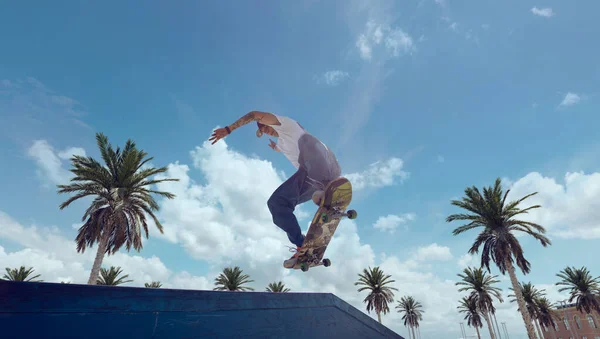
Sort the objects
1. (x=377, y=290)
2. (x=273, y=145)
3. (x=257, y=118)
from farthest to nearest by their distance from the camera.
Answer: (x=377, y=290)
(x=273, y=145)
(x=257, y=118)

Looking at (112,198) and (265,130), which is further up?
(112,198)

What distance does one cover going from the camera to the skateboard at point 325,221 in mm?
4496

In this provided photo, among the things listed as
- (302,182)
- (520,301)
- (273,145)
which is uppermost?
(520,301)

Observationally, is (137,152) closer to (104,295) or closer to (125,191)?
(125,191)

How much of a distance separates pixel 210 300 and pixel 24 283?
40.4 inches

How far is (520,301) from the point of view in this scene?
894 inches

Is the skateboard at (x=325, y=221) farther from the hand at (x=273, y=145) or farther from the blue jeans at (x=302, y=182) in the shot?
the hand at (x=273, y=145)

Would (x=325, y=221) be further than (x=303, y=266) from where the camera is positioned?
No

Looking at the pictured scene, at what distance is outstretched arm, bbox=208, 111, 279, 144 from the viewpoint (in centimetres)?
467

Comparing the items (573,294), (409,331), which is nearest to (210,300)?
(573,294)

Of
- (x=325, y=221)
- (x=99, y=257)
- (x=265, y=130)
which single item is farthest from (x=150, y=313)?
(x=99, y=257)

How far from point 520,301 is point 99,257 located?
86.8ft

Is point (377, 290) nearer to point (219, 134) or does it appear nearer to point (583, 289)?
point (583, 289)

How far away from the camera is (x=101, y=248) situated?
17281 mm
